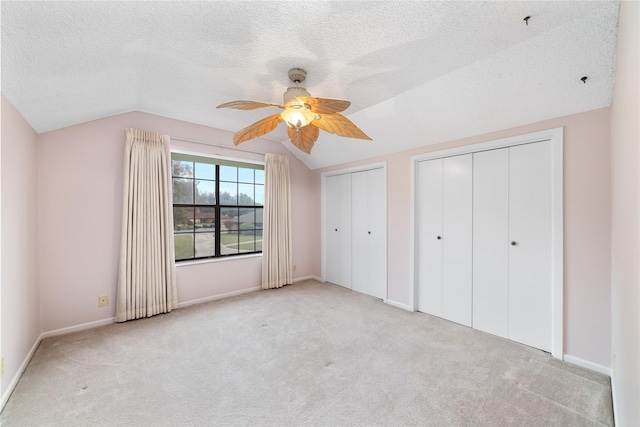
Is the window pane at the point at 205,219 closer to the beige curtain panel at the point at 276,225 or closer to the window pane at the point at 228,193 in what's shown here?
the window pane at the point at 228,193

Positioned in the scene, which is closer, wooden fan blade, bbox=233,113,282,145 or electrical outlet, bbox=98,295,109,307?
wooden fan blade, bbox=233,113,282,145

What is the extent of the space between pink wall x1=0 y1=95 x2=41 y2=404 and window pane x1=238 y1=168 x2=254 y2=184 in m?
2.24

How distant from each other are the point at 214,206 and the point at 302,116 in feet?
8.52

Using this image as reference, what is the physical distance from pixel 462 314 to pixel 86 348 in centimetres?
377

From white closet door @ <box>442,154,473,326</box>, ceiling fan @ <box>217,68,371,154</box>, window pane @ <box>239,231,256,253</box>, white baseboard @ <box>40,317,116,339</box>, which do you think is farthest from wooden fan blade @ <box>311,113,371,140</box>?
white baseboard @ <box>40,317,116,339</box>

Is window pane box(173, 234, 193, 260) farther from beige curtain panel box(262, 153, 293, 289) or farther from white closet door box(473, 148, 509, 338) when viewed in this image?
white closet door box(473, 148, 509, 338)

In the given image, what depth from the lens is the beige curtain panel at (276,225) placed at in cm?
422

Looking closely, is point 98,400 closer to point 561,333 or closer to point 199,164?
point 199,164

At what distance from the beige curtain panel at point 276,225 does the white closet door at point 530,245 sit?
118 inches

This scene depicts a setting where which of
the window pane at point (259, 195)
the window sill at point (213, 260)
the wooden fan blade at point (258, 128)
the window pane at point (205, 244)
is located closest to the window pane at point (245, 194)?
the window pane at point (259, 195)

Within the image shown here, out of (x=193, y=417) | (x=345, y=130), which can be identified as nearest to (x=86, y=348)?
(x=193, y=417)

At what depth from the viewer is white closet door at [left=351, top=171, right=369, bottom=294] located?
4.16 m

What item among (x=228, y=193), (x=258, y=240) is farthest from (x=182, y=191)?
(x=258, y=240)

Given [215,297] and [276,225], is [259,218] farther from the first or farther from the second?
[215,297]
